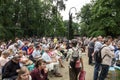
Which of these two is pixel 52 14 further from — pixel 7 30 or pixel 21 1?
pixel 7 30

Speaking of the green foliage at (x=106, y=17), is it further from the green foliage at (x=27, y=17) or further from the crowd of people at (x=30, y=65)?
the crowd of people at (x=30, y=65)

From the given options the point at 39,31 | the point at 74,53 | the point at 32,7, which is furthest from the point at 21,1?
the point at 74,53

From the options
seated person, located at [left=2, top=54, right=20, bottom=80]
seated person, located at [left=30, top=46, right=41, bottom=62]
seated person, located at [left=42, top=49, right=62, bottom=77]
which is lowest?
seated person, located at [left=42, top=49, right=62, bottom=77]

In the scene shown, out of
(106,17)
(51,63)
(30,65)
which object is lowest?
(51,63)

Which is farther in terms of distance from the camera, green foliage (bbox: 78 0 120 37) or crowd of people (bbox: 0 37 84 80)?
green foliage (bbox: 78 0 120 37)

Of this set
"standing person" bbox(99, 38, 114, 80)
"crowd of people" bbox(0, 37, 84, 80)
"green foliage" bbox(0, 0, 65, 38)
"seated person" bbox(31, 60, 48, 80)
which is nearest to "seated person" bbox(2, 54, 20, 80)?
"crowd of people" bbox(0, 37, 84, 80)

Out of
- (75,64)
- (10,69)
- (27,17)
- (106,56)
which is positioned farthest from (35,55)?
(27,17)

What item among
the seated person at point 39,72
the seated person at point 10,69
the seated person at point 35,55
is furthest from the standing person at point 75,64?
the seated person at point 35,55

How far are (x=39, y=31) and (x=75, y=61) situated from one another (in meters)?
62.2

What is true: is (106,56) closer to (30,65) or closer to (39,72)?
(30,65)

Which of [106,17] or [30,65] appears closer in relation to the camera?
[30,65]

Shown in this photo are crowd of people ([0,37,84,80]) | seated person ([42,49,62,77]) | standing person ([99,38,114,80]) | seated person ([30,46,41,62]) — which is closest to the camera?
crowd of people ([0,37,84,80])

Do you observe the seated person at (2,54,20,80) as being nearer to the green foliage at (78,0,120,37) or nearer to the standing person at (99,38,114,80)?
the standing person at (99,38,114,80)

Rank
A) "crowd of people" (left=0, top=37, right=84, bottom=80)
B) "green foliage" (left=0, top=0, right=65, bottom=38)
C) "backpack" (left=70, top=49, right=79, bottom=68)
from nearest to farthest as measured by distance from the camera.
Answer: "crowd of people" (left=0, top=37, right=84, bottom=80)
"backpack" (left=70, top=49, right=79, bottom=68)
"green foliage" (left=0, top=0, right=65, bottom=38)
